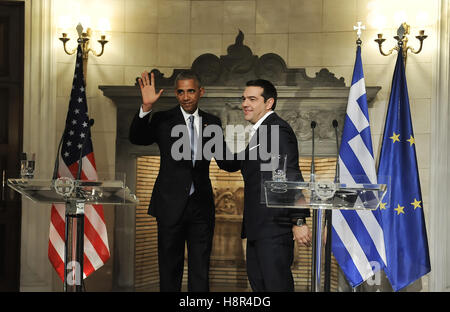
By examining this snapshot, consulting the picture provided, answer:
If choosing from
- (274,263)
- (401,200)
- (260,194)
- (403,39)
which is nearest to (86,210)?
(260,194)

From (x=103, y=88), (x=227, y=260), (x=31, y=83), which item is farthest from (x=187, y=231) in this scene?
(x=31, y=83)

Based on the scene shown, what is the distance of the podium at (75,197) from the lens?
12.9 ft

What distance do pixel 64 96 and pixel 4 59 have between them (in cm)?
72

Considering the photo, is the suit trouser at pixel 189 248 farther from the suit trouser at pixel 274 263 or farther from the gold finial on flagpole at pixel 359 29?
the gold finial on flagpole at pixel 359 29

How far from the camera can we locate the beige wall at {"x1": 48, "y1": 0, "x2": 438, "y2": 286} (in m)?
6.42

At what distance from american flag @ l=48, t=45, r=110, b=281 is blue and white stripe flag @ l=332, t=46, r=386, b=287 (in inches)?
86.5

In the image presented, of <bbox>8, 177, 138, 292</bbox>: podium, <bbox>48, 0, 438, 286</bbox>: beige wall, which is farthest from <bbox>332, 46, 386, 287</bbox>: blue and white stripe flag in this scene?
<bbox>8, 177, 138, 292</bbox>: podium

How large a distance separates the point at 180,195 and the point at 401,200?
2.14m

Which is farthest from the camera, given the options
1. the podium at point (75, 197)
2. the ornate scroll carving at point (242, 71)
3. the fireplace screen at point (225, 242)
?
the fireplace screen at point (225, 242)

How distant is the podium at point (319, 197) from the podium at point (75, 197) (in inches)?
37.9

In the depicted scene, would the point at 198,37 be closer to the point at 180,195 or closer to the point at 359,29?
the point at 359,29

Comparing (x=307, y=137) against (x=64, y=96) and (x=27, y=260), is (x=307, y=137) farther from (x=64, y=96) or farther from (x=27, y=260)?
(x=27, y=260)

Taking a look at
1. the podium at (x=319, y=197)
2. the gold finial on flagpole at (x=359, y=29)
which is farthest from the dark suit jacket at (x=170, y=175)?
the gold finial on flagpole at (x=359, y=29)

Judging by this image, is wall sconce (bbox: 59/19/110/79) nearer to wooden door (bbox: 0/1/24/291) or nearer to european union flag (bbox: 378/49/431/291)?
wooden door (bbox: 0/1/24/291)
